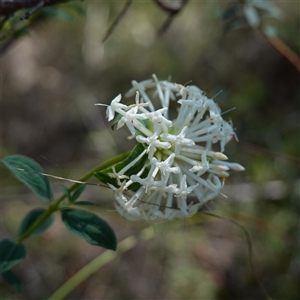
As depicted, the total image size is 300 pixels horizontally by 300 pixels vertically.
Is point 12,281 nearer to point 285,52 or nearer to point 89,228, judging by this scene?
point 89,228

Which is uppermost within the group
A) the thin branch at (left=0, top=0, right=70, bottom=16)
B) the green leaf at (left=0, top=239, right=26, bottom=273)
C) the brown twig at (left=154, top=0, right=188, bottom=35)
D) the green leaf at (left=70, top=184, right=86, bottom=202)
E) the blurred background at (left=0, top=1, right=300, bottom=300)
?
the thin branch at (left=0, top=0, right=70, bottom=16)

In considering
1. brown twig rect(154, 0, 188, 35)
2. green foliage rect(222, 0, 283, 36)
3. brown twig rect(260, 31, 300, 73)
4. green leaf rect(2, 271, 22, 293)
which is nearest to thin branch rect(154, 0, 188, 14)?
brown twig rect(154, 0, 188, 35)

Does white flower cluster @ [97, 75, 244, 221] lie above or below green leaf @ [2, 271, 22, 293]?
above

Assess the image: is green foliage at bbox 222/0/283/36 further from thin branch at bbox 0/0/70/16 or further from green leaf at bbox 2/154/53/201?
green leaf at bbox 2/154/53/201

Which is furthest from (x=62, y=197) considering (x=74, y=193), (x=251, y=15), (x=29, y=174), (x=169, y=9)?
(x=251, y=15)

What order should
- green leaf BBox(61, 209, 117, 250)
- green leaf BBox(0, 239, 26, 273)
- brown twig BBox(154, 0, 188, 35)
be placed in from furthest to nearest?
brown twig BBox(154, 0, 188, 35) → green leaf BBox(0, 239, 26, 273) → green leaf BBox(61, 209, 117, 250)

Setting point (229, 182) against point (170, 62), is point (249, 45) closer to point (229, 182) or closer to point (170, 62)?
point (170, 62)
